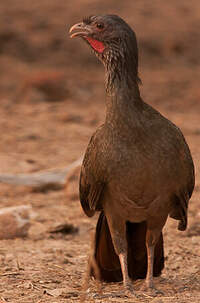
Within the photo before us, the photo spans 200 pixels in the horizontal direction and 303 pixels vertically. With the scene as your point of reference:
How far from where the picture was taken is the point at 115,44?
448 centimetres

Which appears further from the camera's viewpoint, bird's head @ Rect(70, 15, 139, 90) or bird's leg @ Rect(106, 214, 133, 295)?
bird's leg @ Rect(106, 214, 133, 295)

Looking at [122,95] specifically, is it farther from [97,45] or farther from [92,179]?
[92,179]

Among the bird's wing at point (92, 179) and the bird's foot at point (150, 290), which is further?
the bird's foot at point (150, 290)

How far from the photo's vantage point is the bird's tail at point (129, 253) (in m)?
5.02

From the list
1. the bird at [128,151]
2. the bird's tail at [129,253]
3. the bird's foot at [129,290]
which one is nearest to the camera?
the bird at [128,151]

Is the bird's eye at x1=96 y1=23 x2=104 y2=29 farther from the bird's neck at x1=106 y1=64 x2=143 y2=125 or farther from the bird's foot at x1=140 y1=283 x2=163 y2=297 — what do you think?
the bird's foot at x1=140 y1=283 x2=163 y2=297

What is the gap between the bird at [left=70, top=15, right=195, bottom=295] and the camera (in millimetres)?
4406

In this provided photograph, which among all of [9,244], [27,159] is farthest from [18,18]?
[9,244]

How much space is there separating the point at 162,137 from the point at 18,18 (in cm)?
1422

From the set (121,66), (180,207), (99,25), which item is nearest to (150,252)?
(180,207)

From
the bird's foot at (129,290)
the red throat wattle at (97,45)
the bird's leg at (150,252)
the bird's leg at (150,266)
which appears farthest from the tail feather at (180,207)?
the red throat wattle at (97,45)

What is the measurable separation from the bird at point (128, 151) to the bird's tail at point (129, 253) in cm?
31

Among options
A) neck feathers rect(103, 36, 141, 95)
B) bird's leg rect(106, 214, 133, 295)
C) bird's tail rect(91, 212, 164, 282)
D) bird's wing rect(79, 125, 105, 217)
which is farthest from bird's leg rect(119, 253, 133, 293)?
neck feathers rect(103, 36, 141, 95)

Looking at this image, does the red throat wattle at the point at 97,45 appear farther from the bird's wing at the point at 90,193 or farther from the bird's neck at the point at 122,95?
the bird's wing at the point at 90,193
